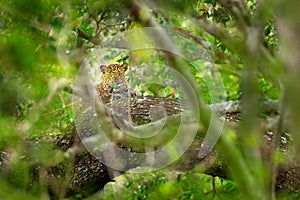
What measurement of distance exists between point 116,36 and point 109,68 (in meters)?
0.44

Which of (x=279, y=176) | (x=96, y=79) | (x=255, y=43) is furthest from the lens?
(x=96, y=79)

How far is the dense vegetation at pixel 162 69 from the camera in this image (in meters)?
1.23

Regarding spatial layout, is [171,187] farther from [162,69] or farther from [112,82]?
[162,69]

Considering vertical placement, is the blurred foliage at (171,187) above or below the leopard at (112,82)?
below

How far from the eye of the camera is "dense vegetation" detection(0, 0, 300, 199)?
1.23 meters

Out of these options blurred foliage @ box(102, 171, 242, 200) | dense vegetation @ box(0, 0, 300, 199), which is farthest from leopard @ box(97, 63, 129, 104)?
blurred foliage @ box(102, 171, 242, 200)

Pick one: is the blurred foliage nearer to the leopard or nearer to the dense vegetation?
the dense vegetation

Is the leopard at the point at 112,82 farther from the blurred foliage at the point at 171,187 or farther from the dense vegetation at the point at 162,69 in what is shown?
the blurred foliage at the point at 171,187

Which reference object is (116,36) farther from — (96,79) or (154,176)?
(154,176)

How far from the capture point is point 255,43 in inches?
48.4

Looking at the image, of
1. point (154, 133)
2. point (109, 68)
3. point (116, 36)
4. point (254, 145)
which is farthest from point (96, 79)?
point (254, 145)

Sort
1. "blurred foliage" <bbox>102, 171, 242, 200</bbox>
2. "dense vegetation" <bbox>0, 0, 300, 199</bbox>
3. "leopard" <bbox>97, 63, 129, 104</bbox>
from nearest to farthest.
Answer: "dense vegetation" <bbox>0, 0, 300, 199</bbox>
"leopard" <bbox>97, 63, 129, 104</bbox>
"blurred foliage" <bbox>102, 171, 242, 200</bbox>

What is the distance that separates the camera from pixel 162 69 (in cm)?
418

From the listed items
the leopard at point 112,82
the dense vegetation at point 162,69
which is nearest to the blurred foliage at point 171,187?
the dense vegetation at point 162,69
